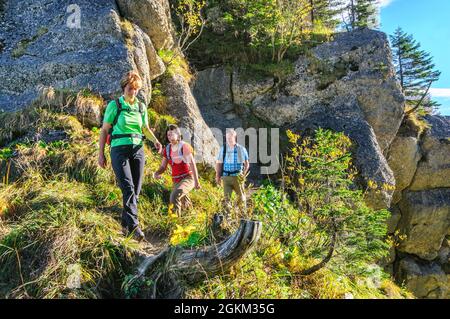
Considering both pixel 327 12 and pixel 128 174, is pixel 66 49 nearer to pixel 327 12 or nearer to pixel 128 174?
pixel 128 174

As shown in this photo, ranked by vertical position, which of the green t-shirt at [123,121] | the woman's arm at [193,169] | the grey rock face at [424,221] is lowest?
the grey rock face at [424,221]

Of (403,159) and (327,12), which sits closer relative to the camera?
(403,159)

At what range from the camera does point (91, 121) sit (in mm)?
8484

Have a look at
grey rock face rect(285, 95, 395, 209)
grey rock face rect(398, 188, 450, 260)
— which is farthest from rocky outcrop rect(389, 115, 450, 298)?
grey rock face rect(285, 95, 395, 209)

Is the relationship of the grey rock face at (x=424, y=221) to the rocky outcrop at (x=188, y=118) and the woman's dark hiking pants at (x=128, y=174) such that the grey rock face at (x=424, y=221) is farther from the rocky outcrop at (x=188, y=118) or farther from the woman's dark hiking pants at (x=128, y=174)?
the woman's dark hiking pants at (x=128, y=174)

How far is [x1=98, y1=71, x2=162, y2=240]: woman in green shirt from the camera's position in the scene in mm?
5445

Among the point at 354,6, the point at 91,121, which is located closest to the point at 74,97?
the point at 91,121

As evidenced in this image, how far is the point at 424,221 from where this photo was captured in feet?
55.8

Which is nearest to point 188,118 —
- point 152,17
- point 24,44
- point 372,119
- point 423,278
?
point 152,17

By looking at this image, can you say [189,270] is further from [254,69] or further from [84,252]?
[254,69]

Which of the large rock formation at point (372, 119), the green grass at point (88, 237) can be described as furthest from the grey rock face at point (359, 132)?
the green grass at point (88, 237)

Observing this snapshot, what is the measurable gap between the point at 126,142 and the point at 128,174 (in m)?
0.50

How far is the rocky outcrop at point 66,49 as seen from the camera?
29.9ft

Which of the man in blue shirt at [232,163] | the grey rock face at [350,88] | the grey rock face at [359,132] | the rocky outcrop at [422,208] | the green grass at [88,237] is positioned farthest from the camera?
the rocky outcrop at [422,208]
